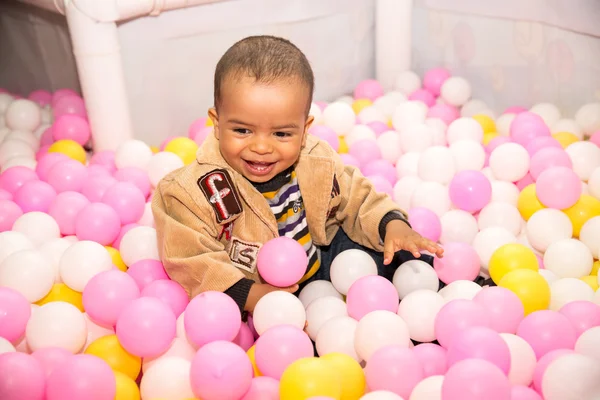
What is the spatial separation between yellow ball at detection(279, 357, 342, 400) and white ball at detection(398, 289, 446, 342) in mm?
276

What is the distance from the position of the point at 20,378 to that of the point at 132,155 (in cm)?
104

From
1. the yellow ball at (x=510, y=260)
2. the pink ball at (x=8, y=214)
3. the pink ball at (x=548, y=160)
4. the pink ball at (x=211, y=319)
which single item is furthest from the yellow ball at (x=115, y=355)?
the pink ball at (x=548, y=160)

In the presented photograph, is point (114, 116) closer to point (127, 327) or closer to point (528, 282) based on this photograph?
point (127, 327)

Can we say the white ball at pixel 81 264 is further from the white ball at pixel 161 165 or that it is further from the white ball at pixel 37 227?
the white ball at pixel 161 165

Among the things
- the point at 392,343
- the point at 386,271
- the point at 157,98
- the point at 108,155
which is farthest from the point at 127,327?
the point at 157,98

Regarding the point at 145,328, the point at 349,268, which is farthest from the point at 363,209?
the point at 145,328

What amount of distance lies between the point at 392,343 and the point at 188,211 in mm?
493

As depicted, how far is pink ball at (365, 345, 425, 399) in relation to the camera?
1.18 m

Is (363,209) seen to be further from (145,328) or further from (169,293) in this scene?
(145,328)

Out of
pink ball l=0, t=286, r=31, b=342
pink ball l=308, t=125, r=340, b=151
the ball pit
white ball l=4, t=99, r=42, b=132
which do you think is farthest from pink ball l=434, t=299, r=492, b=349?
white ball l=4, t=99, r=42, b=132

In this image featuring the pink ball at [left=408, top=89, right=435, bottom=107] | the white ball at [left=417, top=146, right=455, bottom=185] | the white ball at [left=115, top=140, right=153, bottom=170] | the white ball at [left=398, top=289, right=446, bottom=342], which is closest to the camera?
the white ball at [left=398, top=289, right=446, bottom=342]

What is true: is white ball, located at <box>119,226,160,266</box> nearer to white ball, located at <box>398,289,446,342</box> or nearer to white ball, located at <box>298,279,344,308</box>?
white ball, located at <box>298,279,344,308</box>

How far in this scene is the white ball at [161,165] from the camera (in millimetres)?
1988

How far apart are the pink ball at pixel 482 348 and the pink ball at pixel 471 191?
2.18ft
